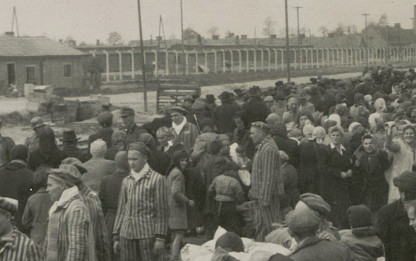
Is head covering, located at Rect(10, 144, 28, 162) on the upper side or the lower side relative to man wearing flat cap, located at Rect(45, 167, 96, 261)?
upper

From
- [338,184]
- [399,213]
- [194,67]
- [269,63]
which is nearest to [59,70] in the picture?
[194,67]

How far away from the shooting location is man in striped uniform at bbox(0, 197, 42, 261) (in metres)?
5.32

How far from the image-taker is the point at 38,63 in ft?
167

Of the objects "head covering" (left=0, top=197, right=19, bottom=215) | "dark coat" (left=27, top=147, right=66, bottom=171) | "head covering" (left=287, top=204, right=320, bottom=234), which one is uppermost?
"head covering" (left=0, top=197, right=19, bottom=215)

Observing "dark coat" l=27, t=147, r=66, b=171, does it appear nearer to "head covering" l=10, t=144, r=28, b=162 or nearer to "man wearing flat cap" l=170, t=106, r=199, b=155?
"head covering" l=10, t=144, r=28, b=162

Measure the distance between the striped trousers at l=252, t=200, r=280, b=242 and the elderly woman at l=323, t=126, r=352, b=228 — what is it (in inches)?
79.6

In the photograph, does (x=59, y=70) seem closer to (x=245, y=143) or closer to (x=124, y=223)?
(x=245, y=143)

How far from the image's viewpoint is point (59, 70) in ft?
173

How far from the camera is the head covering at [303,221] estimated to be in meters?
5.34

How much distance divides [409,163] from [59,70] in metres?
44.3

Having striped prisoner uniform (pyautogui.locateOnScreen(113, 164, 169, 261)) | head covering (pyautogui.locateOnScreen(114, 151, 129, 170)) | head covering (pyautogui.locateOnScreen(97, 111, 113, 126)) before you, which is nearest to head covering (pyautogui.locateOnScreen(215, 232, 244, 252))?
striped prisoner uniform (pyautogui.locateOnScreen(113, 164, 169, 261))

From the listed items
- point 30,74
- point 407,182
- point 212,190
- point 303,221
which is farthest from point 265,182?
point 30,74

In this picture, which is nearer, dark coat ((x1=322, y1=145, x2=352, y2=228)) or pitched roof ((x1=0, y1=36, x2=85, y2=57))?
dark coat ((x1=322, y1=145, x2=352, y2=228))

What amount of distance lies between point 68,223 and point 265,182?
3.48 meters
